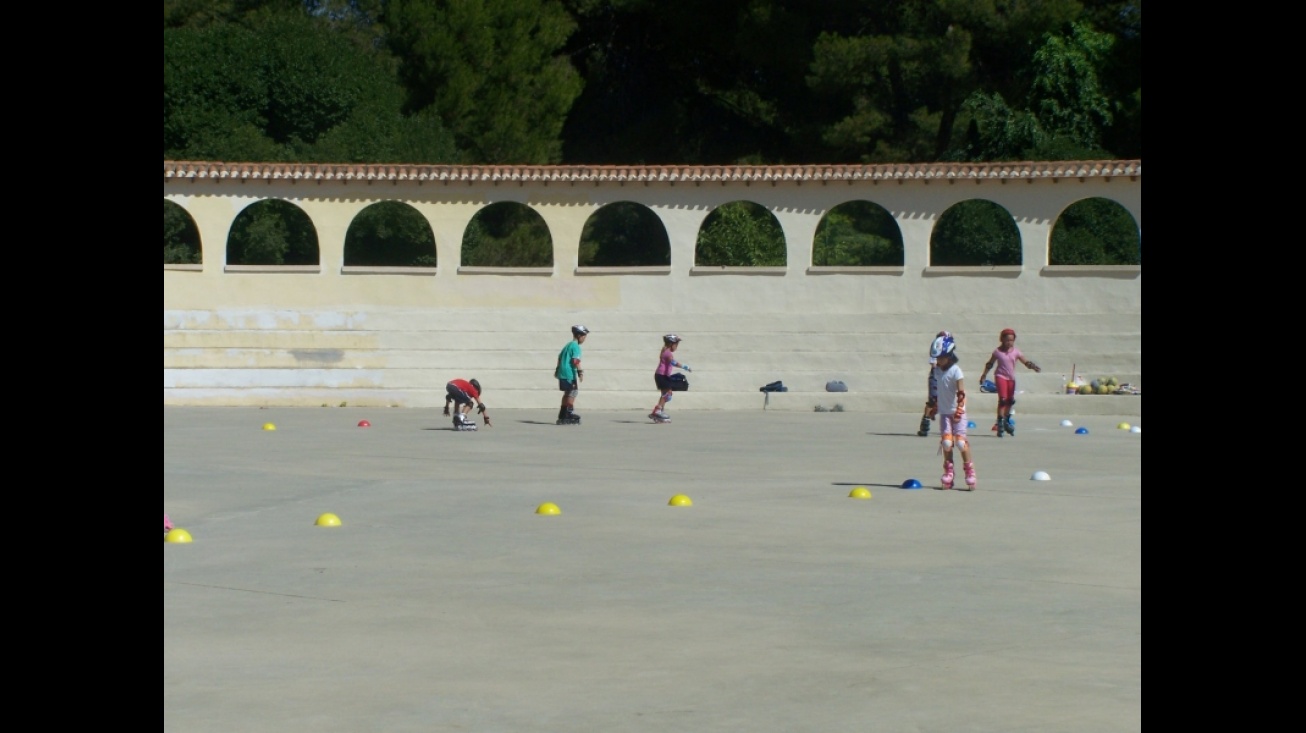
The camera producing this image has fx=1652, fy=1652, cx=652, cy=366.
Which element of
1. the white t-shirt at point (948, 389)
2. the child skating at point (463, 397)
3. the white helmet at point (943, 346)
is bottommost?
the child skating at point (463, 397)

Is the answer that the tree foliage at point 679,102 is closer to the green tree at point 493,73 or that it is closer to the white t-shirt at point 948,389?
the green tree at point 493,73

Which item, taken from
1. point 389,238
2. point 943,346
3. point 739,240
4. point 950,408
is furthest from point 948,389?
point 389,238

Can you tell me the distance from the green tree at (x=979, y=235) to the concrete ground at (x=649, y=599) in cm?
2339

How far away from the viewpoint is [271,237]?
140 ft

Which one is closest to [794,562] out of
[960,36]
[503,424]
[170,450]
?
[170,450]

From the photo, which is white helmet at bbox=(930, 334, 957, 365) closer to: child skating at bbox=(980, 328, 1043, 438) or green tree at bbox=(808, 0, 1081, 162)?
child skating at bbox=(980, 328, 1043, 438)

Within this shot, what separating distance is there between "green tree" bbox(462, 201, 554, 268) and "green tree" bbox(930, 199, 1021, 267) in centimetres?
1063

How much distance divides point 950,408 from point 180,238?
111 feet

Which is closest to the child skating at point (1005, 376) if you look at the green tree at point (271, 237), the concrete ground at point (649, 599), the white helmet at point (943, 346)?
the concrete ground at point (649, 599)

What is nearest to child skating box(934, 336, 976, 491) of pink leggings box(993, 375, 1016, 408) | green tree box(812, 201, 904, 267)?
pink leggings box(993, 375, 1016, 408)

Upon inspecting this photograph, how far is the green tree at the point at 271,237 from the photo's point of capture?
42.8 meters

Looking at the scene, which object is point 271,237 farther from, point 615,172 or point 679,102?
point 679,102
